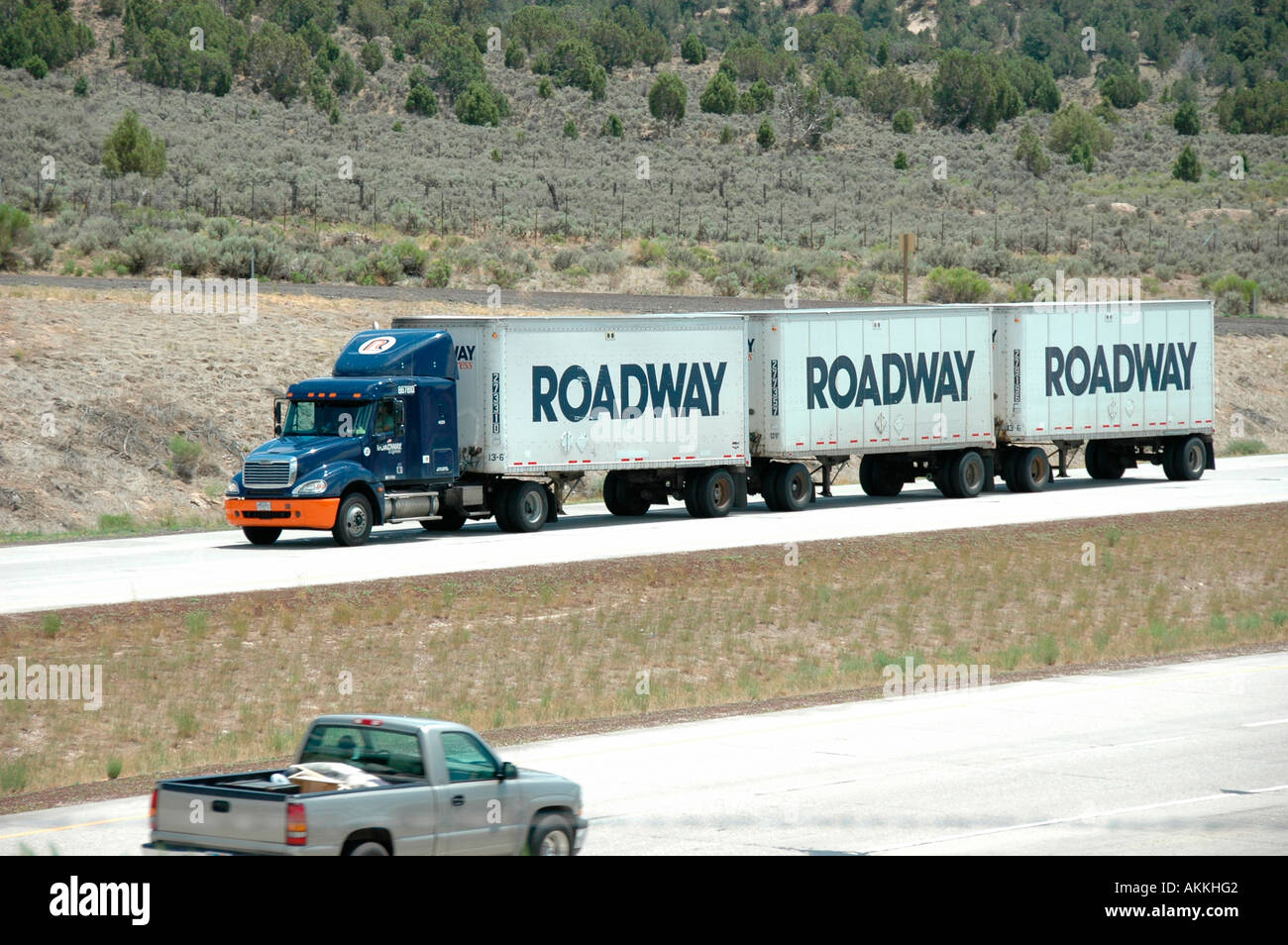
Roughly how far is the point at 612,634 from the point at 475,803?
556 inches

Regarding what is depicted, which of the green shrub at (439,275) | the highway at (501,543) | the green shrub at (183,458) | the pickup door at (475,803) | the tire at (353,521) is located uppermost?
the green shrub at (439,275)

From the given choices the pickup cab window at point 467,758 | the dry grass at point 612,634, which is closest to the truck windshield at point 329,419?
the dry grass at point 612,634

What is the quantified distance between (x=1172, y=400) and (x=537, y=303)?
857 inches

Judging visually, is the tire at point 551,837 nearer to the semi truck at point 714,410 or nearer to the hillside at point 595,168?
the semi truck at point 714,410

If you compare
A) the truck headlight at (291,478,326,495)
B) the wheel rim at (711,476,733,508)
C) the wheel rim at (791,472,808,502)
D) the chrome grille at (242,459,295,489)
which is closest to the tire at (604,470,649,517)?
the wheel rim at (711,476,733,508)

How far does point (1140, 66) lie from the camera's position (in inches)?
7579

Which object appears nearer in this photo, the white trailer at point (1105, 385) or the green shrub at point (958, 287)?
the white trailer at point (1105, 385)

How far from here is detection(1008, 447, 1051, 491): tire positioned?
4138 cm

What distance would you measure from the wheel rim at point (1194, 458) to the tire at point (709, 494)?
14904mm

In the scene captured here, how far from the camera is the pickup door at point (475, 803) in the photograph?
10.7 m

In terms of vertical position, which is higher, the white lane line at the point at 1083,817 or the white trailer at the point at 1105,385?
the white trailer at the point at 1105,385

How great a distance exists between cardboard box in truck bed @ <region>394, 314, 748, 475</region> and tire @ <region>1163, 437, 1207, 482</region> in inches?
572
